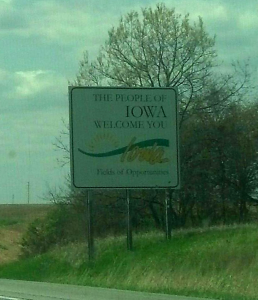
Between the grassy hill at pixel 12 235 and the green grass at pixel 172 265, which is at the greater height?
the green grass at pixel 172 265

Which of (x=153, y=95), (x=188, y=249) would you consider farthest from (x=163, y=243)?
(x=153, y=95)

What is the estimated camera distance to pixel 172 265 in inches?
1062

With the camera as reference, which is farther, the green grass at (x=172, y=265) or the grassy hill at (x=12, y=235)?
the grassy hill at (x=12, y=235)

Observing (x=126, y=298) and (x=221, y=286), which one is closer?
(x=126, y=298)

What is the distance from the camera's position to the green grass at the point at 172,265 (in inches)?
877

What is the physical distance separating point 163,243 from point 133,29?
12352mm

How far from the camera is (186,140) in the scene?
38.8 meters

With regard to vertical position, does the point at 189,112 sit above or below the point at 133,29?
below

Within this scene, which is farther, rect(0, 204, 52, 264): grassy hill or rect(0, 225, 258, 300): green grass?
rect(0, 204, 52, 264): grassy hill

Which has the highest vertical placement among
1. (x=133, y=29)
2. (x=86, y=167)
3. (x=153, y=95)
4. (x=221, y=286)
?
(x=133, y=29)

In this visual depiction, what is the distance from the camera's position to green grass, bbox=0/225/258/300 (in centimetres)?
2228

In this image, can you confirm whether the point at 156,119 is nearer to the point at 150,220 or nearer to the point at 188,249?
the point at 188,249

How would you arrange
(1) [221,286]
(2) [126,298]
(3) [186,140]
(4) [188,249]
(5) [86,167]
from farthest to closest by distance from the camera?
(3) [186,140] → (5) [86,167] → (4) [188,249] → (1) [221,286] → (2) [126,298]

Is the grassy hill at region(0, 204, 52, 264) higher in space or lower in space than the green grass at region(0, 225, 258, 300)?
lower
